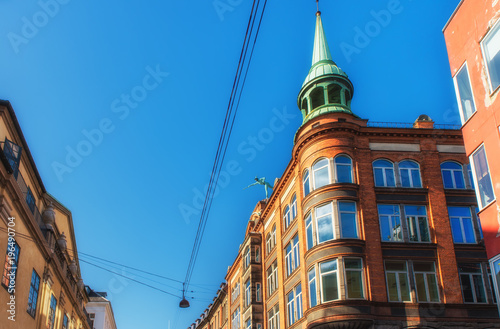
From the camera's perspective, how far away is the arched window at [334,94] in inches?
1403

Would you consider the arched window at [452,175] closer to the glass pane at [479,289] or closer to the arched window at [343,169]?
the glass pane at [479,289]

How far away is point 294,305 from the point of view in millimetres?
33781

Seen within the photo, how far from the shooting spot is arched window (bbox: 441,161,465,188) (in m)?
31.6

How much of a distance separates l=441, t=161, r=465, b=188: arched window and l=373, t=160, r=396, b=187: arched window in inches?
122

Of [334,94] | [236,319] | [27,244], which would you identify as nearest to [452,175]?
[334,94]

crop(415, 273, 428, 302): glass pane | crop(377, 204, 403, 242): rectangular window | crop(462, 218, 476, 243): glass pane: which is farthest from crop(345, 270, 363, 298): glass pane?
crop(462, 218, 476, 243): glass pane

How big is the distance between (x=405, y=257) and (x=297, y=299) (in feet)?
25.0

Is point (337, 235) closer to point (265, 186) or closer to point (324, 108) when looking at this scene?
point (324, 108)

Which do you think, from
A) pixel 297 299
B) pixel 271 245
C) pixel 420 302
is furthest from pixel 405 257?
pixel 271 245

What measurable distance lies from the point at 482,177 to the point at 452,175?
13.4 metres

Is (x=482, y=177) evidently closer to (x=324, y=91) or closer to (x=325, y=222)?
(x=325, y=222)

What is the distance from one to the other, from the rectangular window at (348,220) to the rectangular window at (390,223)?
64.2 inches

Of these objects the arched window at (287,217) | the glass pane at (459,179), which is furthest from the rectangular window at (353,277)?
the arched window at (287,217)

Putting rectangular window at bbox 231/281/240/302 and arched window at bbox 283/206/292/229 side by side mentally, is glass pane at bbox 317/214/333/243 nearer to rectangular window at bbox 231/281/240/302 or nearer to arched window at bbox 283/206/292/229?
arched window at bbox 283/206/292/229
